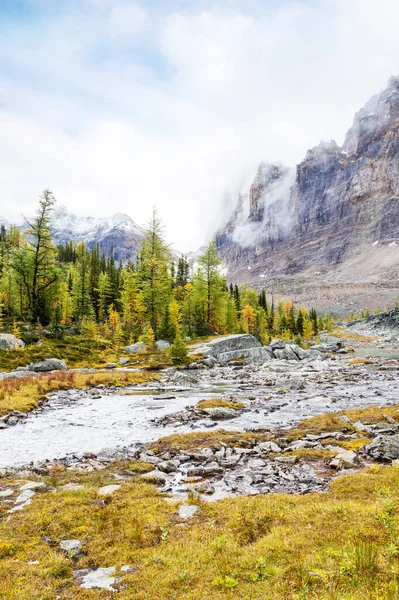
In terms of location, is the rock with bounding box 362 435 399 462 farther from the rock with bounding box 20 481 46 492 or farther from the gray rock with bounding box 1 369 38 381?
the gray rock with bounding box 1 369 38 381

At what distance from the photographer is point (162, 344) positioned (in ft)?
163

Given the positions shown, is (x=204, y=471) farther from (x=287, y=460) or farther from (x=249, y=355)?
(x=249, y=355)

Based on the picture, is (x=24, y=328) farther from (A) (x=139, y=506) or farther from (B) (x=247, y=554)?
(B) (x=247, y=554)

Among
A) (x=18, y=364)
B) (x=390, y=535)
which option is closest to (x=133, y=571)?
(x=390, y=535)

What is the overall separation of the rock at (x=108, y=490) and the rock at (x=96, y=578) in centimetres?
299

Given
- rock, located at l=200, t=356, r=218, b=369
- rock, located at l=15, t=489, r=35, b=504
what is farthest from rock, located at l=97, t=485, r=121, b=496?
rock, located at l=200, t=356, r=218, b=369

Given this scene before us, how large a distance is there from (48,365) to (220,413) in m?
23.6

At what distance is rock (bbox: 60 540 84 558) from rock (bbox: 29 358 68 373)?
30347 mm

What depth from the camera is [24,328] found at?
1869 inches

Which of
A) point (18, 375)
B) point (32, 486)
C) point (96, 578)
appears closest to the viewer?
point (96, 578)

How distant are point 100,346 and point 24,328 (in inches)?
411

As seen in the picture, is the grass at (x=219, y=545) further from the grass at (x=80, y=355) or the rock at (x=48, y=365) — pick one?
the grass at (x=80, y=355)

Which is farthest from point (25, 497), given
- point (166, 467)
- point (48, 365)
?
point (48, 365)

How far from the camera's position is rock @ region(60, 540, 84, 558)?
249 inches
